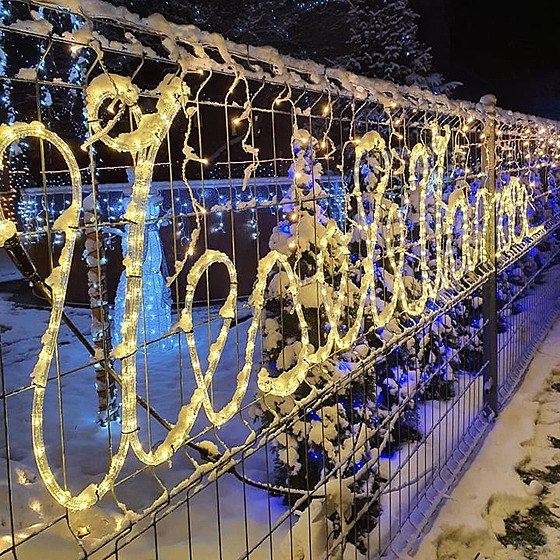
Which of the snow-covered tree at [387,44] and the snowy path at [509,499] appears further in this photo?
the snow-covered tree at [387,44]

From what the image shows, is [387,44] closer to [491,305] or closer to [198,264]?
[491,305]

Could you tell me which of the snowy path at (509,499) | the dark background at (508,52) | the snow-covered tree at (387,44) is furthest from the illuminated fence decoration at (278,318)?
the dark background at (508,52)

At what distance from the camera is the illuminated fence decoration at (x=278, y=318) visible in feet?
6.05

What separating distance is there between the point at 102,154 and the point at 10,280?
7161mm

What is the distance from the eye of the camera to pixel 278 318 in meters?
4.10

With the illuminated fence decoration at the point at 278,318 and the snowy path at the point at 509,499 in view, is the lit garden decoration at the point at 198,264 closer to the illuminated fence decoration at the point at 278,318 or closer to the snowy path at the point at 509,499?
the illuminated fence decoration at the point at 278,318

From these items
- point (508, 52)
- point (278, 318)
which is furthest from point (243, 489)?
point (508, 52)

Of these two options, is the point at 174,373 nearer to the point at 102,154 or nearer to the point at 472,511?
the point at 102,154

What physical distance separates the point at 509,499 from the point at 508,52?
16386mm

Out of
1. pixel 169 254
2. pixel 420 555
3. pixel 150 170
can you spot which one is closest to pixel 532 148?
pixel 169 254

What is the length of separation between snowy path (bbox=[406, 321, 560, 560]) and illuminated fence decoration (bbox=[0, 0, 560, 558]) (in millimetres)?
144

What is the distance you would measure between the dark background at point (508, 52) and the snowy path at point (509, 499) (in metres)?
12.1

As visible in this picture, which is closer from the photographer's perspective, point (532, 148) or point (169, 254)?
point (532, 148)

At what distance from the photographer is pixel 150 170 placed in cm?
189
